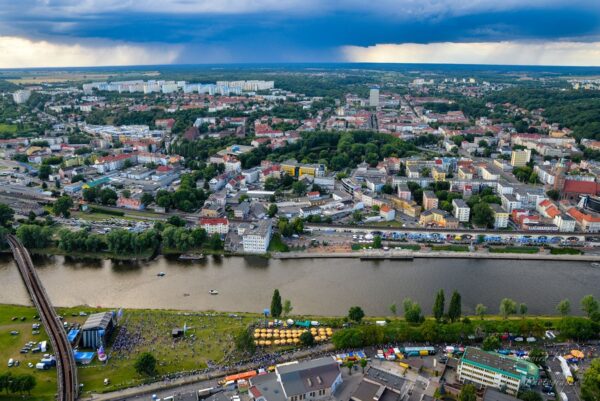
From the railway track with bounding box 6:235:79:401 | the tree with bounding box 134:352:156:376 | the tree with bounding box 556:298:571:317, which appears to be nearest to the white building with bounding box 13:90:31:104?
the railway track with bounding box 6:235:79:401

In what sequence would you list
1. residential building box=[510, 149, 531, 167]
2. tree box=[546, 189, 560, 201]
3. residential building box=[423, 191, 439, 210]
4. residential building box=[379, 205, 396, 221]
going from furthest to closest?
residential building box=[510, 149, 531, 167] < tree box=[546, 189, 560, 201] < residential building box=[423, 191, 439, 210] < residential building box=[379, 205, 396, 221]

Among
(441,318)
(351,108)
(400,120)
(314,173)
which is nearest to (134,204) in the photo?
(314,173)

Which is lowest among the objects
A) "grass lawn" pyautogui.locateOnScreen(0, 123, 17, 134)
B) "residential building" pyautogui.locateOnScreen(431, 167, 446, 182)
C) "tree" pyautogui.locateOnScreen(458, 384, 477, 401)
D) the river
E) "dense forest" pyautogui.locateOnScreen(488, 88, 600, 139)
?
the river

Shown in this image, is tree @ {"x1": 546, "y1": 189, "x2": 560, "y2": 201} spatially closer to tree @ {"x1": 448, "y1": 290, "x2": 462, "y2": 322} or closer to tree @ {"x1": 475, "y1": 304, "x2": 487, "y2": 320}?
tree @ {"x1": 475, "y1": 304, "x2": 487, "y2": 320}

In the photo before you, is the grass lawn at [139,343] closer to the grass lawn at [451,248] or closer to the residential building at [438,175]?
the grass lawn at [451,248]

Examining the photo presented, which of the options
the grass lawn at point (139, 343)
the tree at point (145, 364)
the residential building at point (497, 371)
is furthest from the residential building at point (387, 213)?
the tree at point (145, 364)

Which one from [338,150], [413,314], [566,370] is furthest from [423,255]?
[338,150]
